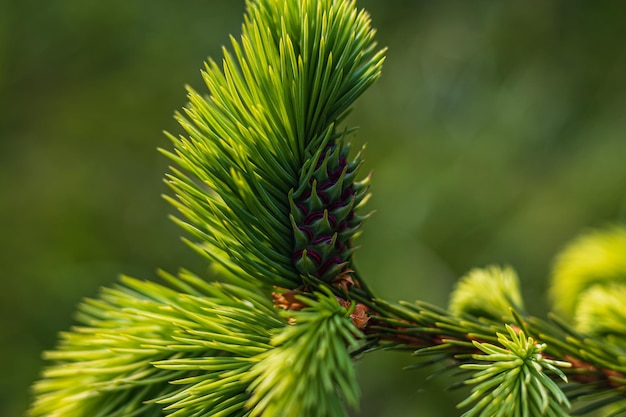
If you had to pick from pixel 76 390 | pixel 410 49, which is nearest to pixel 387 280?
pixel 410 49

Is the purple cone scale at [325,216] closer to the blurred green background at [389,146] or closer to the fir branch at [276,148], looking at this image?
the fir branch at [276,148]

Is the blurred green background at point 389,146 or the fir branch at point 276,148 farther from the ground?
the blurred green background at point 389,146

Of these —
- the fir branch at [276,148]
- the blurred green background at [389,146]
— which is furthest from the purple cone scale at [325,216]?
the blurred green background at [389,146]

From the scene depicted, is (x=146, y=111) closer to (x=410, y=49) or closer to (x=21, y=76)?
(x=21, y=76)

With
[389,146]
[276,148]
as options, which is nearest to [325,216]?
[276,148]

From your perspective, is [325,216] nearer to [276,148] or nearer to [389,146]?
[276,148]

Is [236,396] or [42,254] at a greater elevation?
[42,254]

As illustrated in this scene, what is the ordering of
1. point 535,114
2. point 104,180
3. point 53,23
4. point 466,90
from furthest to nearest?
point 104,180, point 53,23, point 466,90, point 535,114
